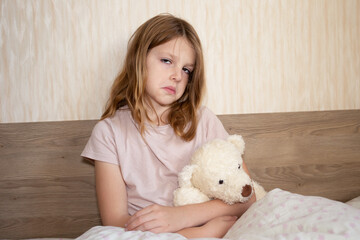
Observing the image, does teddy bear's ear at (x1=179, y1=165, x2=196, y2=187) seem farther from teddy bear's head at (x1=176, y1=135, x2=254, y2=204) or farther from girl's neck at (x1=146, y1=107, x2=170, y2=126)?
girl's neck at (x1=146, y1=107, x2=170, y2=126)

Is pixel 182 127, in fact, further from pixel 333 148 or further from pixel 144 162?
pixel 333 148

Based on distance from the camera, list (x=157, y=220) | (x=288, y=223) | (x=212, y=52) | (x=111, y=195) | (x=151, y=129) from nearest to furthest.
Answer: (x=288, y=223) < (x=157, y=220) < (x=111, y=195) < (x=151, y=129) < (x=212, y=52)

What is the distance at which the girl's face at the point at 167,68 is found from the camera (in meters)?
0.94

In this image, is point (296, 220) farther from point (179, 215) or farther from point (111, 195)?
point (111, 195)

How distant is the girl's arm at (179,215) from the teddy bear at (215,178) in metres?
0.03

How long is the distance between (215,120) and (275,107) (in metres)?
0.33

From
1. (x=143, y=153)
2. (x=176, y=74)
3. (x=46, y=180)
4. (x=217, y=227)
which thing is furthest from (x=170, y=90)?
(x=46, y=180)

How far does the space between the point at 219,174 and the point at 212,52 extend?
57 centimetres

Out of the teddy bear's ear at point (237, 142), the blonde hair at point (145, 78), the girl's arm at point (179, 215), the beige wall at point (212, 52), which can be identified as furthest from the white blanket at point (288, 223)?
the beige wall at point (212, 52)

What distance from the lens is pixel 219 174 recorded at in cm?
79

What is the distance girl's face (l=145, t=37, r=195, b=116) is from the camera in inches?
37.0

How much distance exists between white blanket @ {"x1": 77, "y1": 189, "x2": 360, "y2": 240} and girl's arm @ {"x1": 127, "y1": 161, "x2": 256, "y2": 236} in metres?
0.10

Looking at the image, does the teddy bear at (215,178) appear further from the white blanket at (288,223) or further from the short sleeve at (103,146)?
the short sleeve at (103,146)

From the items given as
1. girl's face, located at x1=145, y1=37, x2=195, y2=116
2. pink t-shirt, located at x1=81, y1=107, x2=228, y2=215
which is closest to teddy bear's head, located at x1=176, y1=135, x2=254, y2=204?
pink t-shirt, located at x1=81, y1=107, x2=228, y2=215
